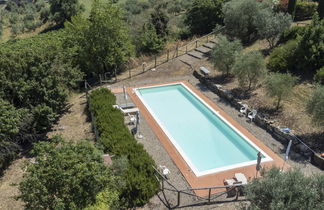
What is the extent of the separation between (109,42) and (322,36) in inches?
605

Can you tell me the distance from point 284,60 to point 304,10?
10.8 meters

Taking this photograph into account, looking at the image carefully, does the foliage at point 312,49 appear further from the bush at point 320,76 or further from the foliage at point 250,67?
the foliage at point 250,67

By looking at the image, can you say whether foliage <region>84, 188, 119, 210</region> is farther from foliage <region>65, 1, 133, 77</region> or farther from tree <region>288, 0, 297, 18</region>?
tree <region>288, 0, 297, 18</region>

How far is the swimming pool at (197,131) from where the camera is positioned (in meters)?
13.7

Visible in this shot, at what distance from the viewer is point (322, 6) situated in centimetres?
2242

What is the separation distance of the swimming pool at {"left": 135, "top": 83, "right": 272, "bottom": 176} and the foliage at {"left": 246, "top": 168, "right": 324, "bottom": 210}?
475 cm

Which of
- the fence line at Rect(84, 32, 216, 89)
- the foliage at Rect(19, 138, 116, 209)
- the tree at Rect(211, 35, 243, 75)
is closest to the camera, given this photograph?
the foliage at Rect(19, 138, 116, 209)

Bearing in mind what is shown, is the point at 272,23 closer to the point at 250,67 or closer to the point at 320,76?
the point at 250,67

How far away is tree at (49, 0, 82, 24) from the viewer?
4972 cm

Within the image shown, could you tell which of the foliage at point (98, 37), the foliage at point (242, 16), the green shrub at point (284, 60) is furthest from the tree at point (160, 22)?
the green shrub at point (284, 60)

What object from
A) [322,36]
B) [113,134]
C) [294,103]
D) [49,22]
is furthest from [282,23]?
[49,22]

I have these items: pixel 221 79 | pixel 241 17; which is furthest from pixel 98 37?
pixel 241 17

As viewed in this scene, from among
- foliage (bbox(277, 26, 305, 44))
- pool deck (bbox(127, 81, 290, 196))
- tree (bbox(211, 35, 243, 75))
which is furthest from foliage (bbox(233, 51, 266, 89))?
foliage (bbox(277, 26, 305, 44))

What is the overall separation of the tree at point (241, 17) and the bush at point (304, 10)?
15.2 ft
